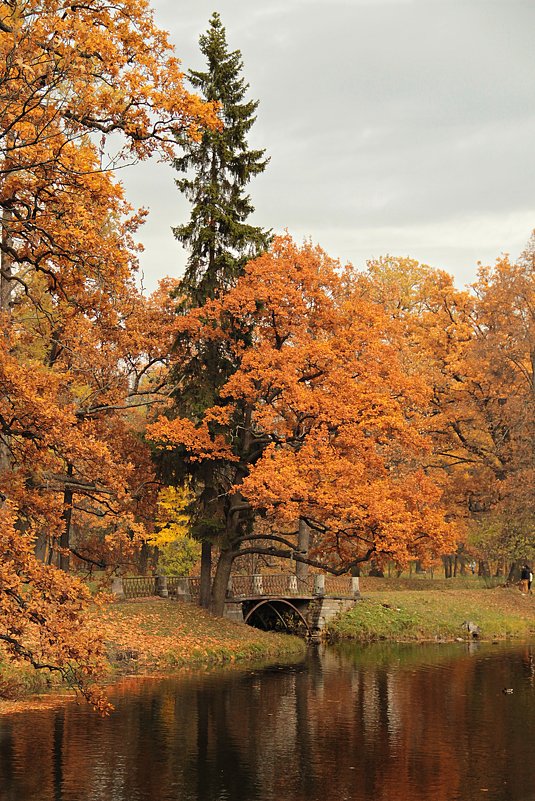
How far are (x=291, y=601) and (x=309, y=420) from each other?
477 inches

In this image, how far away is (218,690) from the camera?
1064 inches

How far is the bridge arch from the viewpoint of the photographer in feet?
137

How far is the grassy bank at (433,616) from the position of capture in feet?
139

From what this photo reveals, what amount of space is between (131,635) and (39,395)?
1788cm

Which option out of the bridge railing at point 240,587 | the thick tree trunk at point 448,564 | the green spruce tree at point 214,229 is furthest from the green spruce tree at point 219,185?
the thick tree trunk at point 448,564

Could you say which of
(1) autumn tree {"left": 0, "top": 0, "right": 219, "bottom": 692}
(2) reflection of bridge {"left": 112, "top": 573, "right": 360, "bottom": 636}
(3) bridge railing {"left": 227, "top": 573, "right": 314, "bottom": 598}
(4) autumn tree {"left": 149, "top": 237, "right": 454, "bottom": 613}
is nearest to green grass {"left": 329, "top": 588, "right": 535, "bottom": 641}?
(2) reflection of bridge {"left": 112, "top": 573, "right": 360, "bottom": 636}

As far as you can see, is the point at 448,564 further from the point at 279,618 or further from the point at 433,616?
the point at 279,618

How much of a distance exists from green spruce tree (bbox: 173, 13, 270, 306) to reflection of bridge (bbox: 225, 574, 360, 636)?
12822 millimetres

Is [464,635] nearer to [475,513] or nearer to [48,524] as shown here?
[475,513]

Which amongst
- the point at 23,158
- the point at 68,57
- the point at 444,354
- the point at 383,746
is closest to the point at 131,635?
the point at 383,746

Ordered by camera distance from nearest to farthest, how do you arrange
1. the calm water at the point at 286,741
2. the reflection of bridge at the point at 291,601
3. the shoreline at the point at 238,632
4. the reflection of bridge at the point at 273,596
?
1. the calm water at the point at 286,741
2. the shoreline at the point at 238,632
3. the reflection of bridge at the point at 273,596
4. the reflection of bridge at the point at 291,601

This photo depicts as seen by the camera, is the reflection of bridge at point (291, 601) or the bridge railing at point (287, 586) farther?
the reflection of bridge at point (291, 601)

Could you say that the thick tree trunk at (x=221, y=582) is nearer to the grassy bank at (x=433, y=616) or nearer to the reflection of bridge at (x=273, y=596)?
the reflection of bridge at (x=273, y=596)

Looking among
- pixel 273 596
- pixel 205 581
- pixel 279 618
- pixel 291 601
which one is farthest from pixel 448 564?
pixel 205 581
